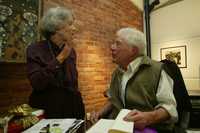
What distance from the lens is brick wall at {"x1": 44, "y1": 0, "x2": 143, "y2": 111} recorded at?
3.32 meters

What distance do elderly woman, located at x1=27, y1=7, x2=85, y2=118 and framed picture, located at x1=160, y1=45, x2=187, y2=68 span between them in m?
3.35

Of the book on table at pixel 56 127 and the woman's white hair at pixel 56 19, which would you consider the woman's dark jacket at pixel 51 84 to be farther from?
the book on table at pixel 56 127

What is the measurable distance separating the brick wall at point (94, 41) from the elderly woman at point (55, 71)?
139 cm

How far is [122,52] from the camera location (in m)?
1.61

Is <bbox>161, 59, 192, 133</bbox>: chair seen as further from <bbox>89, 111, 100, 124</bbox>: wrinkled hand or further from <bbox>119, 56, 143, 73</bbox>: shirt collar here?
<bbox>89, 111, 100, 124</bbox>: wrinkled hand

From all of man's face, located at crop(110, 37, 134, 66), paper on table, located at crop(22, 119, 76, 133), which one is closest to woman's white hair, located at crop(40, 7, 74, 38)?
man's face, located at crop(110, 37, 134, 66)

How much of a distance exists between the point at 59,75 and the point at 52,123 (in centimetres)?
45

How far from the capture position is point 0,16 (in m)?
2.05

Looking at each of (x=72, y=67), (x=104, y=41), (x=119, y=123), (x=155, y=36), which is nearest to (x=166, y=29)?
(x=155, y=36)

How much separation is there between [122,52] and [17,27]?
1.11 metres

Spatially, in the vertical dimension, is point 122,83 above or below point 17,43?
below

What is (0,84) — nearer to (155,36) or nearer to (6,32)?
(6,32)

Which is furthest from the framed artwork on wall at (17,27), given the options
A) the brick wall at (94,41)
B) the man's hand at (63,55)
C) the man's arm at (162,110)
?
the man's arm at (162,110)

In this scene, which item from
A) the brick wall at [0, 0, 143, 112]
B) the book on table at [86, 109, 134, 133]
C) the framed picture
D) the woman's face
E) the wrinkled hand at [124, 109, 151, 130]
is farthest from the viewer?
the framed picture
